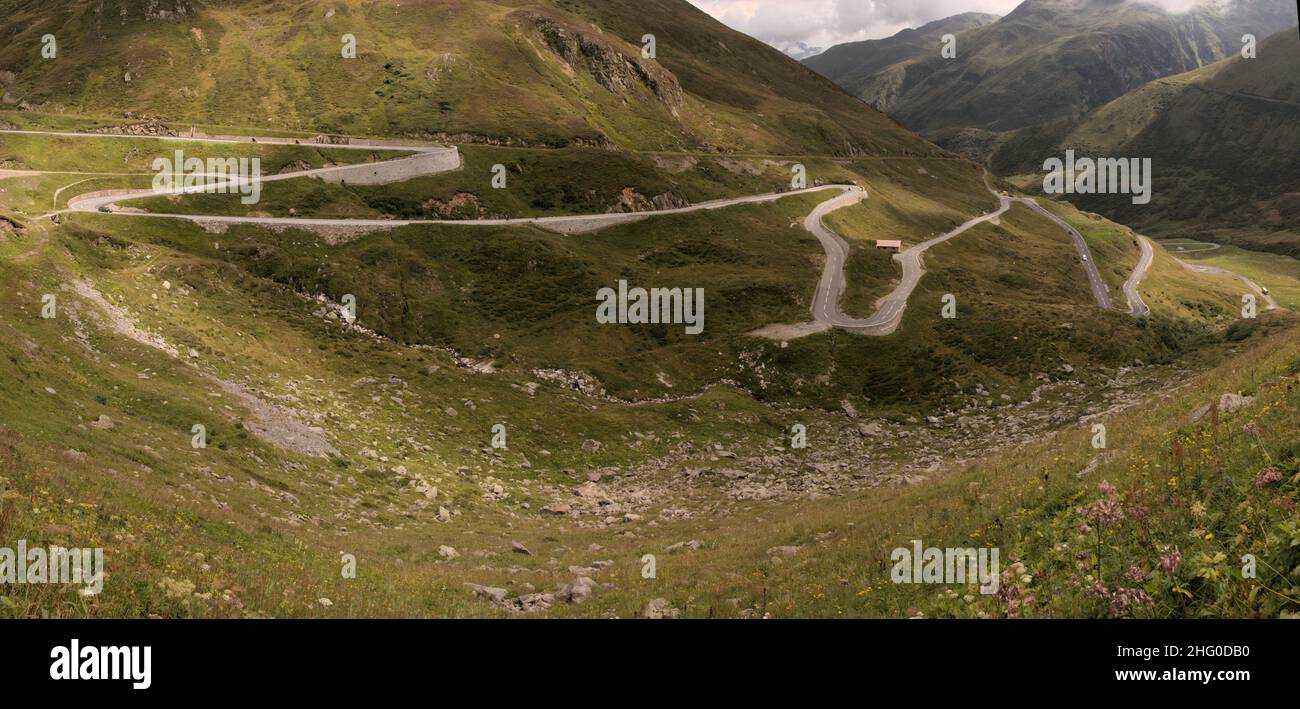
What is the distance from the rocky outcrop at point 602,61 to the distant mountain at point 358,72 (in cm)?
38

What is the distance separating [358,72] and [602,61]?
6285 cm

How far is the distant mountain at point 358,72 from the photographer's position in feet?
375

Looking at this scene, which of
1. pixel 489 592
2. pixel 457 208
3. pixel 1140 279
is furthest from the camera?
pixel 1140 279

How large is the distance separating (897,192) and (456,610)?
184 metres

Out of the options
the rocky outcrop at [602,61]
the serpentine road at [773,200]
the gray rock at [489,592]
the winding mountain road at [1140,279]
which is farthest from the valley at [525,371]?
the rocky outcrop at [602,61]

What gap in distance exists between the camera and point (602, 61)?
552ft

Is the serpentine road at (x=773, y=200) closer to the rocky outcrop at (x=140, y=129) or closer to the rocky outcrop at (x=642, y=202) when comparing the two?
the rocky outcrop at (x=642, y=202)

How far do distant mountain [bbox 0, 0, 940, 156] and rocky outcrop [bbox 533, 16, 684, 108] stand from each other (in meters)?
0.38

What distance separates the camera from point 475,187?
321 ft

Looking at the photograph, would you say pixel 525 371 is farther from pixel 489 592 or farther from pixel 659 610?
pixel 659 610

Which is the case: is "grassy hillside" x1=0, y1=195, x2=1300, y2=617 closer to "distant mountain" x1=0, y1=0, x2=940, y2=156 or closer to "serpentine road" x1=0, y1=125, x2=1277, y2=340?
"serpentine road" x1=0, y1=125, x2=1277, y2=340

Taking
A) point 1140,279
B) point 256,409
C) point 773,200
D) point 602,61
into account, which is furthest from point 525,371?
point 1140,279

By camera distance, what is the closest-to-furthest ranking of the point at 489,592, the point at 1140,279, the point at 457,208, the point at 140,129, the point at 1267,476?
the point at 1267,476 < the point at 489,592 < the point at 457,208 < the point at 140,129 < the point at 1140,279

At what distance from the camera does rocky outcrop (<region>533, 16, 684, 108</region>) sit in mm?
165125
